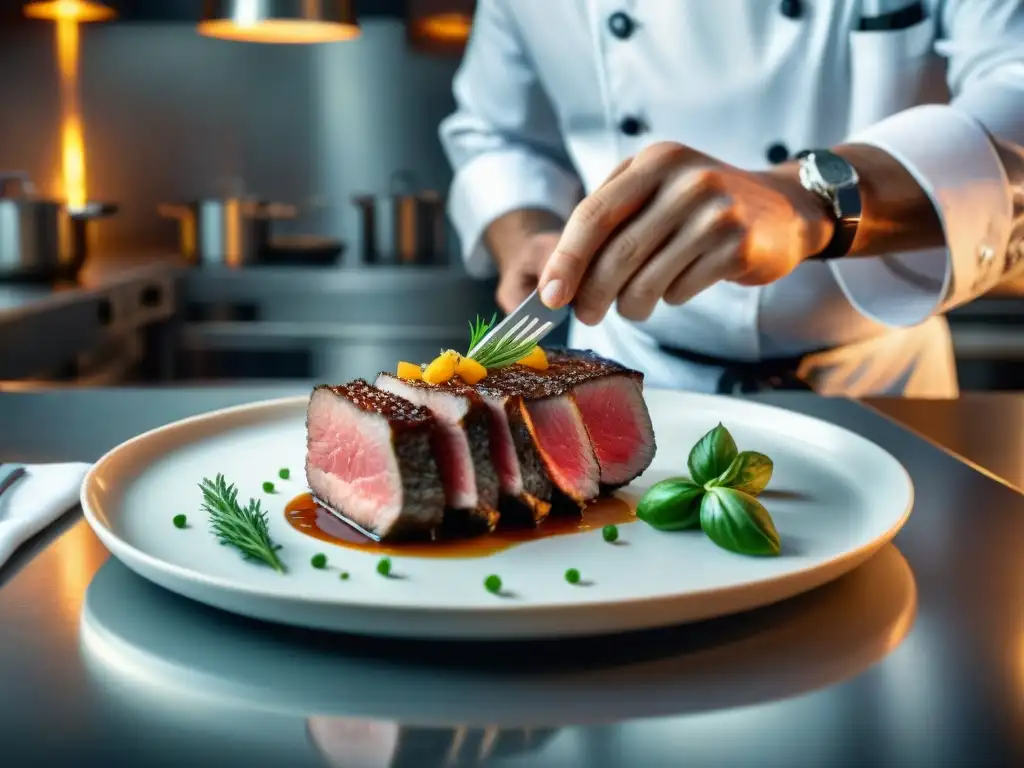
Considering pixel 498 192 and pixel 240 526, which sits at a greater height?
pixel 498 192

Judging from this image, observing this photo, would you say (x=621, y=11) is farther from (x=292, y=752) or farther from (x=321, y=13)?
(x=292, y=752)

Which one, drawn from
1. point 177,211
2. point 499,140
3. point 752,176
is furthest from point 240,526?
point 177,211

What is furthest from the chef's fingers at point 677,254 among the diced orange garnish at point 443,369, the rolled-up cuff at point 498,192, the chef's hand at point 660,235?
the rolled-up cuff at point 498,192

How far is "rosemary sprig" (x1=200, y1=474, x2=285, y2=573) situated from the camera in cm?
82

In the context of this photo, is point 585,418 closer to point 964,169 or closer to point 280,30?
point 964,169

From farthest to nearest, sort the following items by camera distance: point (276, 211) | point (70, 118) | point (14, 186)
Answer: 1. point (70, 118)
2. point (276, 211)
3. point (14, 186)

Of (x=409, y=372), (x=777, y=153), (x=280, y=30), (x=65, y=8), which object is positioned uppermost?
(x=65, y=8)

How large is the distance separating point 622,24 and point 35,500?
4.04ft

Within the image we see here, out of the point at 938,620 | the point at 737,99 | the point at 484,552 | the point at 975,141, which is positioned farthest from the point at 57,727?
the point at 737,99

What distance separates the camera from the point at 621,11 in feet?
5.86

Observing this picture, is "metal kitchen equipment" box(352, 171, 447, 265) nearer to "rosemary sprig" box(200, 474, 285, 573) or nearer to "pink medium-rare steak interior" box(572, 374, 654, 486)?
"pink medium-rare steak interior" box(572, 374, 654, 486)

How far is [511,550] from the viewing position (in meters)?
0.88

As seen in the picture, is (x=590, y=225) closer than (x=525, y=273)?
Yes

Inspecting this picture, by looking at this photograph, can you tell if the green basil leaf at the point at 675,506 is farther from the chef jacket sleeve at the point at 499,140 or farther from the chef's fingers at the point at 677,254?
the chef jacket sleeve at the point at 499,140
